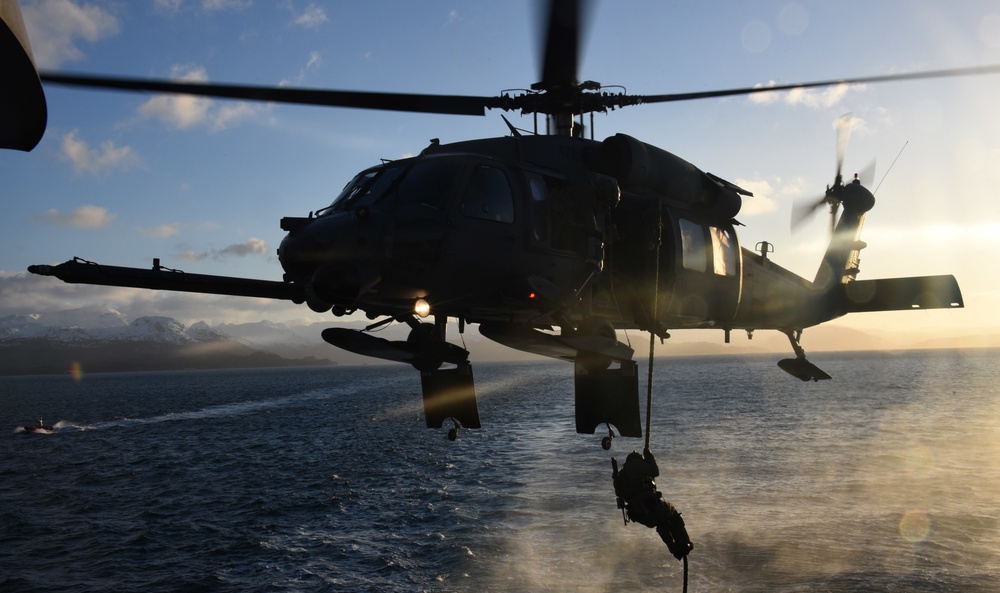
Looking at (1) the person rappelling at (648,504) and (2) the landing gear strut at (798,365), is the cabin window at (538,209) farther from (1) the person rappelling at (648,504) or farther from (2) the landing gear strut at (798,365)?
(2) the landing gear strut at (798,365)

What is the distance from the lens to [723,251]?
12547 millimetres

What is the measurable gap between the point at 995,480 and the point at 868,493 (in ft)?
39.9

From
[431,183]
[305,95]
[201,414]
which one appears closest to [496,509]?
[431,183]

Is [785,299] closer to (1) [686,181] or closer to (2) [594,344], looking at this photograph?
(1) [686,181]

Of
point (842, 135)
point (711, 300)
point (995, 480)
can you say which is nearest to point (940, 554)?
point (995, 480)

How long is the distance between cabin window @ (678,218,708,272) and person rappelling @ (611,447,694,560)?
12.4 feet

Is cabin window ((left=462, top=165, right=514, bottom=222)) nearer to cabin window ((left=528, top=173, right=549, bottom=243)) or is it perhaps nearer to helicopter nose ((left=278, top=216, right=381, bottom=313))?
cabin window ((left=528, top=173, right=549, bottom=243))

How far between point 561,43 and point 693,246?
188 inches

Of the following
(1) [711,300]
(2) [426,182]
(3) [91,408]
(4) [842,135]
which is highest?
(4) [842,135]

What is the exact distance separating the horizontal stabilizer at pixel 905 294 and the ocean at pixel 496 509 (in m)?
24.4

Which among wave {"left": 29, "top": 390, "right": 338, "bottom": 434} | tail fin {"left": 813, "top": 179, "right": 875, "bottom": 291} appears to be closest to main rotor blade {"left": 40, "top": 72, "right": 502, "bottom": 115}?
tail fin {"left": 813, "top": 179, "right": 875, "bottom": 291}

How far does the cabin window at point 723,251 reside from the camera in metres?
12.3

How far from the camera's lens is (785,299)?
14883 mm

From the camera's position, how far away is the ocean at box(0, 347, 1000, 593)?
1463 inches
